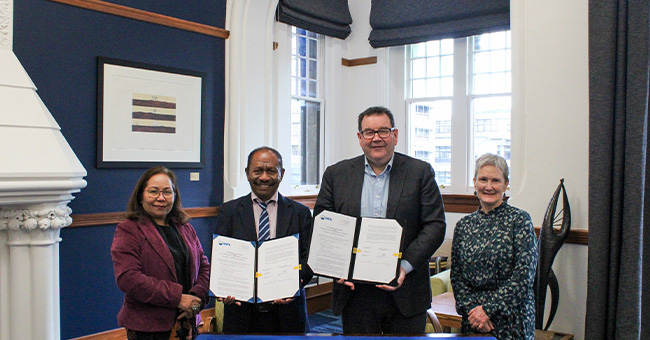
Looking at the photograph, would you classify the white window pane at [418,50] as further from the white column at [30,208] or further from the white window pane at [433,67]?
the white column at [30,208]

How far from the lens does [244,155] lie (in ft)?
15.0

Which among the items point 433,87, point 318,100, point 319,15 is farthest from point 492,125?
point 319,15

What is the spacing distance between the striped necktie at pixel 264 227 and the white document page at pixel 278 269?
0.63 feet

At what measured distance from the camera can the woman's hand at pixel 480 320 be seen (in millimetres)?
2244

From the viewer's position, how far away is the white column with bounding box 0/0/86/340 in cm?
297

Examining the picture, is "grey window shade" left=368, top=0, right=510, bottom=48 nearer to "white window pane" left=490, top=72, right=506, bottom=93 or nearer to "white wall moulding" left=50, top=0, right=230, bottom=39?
"white window pane" left=490, top=72, right=506, bottom=93

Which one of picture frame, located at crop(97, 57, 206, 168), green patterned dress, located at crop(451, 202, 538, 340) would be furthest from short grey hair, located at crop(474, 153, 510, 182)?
picture frame, located at crop(97, 57, 206, 168)

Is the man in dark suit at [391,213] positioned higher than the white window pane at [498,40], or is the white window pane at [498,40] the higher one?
the white window pane at [498,40]

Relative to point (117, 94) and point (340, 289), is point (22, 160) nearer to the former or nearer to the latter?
point (117, 94)

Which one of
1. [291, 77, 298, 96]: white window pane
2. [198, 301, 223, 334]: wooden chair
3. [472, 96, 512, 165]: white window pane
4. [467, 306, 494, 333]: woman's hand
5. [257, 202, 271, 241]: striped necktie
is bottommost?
[198, 301, 223, 334]: wooden chair

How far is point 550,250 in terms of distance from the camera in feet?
10.8

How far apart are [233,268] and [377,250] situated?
0.56 m

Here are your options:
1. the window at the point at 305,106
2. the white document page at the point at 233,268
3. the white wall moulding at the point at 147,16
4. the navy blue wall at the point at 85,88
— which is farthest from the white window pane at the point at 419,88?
the white document page at the point at 233,268

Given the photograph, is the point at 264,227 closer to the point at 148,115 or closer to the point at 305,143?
the point at 148,115
